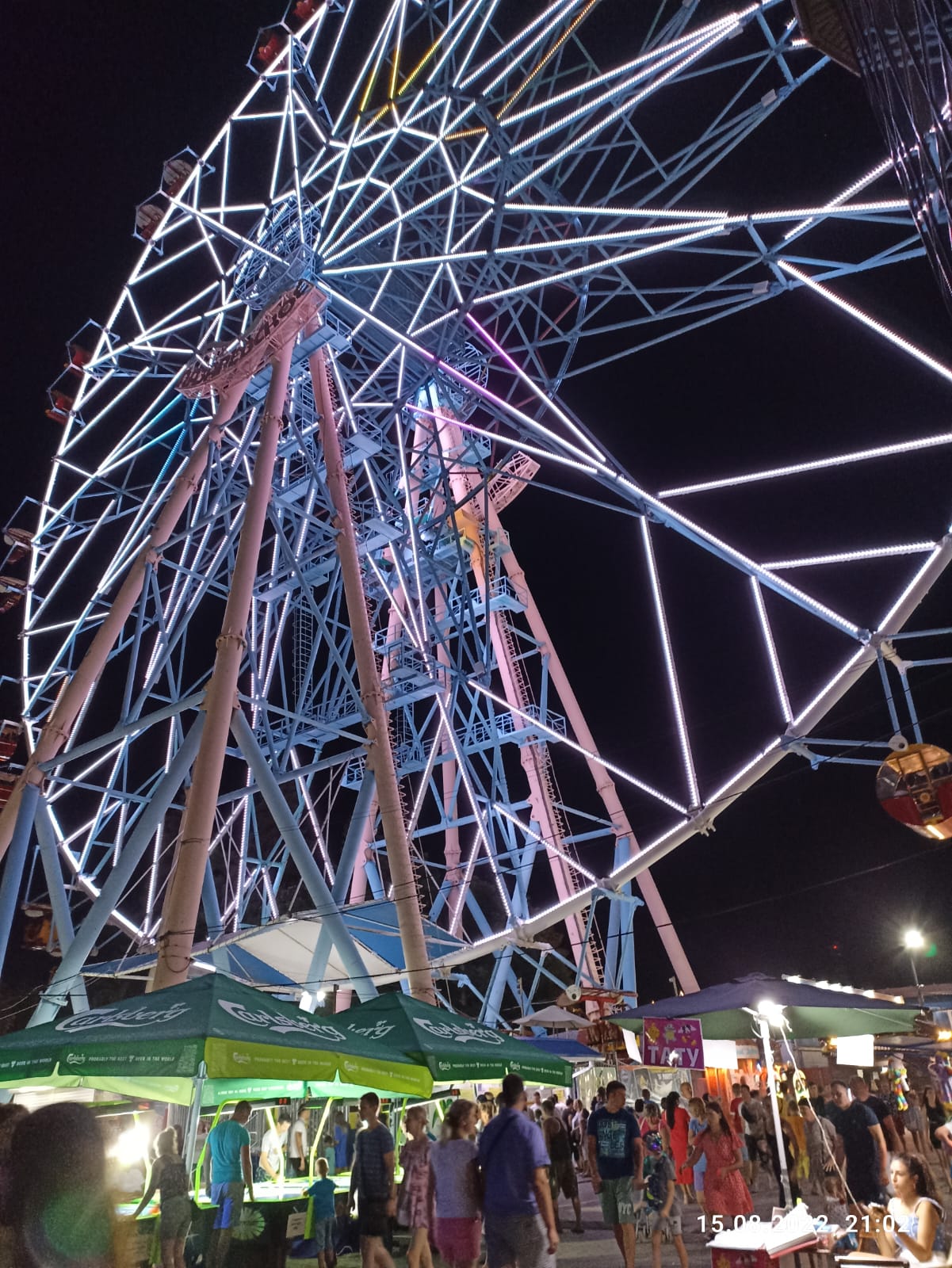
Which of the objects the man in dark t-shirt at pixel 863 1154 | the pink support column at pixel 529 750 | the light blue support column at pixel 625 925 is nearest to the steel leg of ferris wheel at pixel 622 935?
the light blue support column at pixel 625 925

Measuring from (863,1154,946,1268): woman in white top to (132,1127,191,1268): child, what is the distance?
19.5 feet

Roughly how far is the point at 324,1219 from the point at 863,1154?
17.9 feet

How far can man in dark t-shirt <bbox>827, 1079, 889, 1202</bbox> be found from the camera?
9.28 meters

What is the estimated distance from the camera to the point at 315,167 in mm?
17828

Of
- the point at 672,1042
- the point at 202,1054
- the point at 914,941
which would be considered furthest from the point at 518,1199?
the point at 914,941

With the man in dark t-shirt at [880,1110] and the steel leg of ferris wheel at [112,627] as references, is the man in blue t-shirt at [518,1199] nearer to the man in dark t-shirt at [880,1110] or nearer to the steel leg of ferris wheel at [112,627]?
the man in dark t-shirt at [880,1110]

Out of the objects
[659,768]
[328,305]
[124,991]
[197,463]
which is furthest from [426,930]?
[124,991]

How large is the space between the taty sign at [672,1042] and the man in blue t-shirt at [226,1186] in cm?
480

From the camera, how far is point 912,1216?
6164mm

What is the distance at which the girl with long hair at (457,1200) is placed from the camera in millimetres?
7145

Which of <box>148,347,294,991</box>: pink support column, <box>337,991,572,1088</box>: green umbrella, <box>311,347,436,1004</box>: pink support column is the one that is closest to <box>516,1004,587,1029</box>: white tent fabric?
<box>311,347,436,1004</box>: pink support column

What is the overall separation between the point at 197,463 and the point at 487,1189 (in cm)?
1269

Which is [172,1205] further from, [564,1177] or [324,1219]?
[564,1177]

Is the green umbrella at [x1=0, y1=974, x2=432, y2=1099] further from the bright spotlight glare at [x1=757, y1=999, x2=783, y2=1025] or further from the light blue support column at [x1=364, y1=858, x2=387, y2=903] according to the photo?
the light blue support column at [x1=364, y1=858, x2=387, y2=903]
